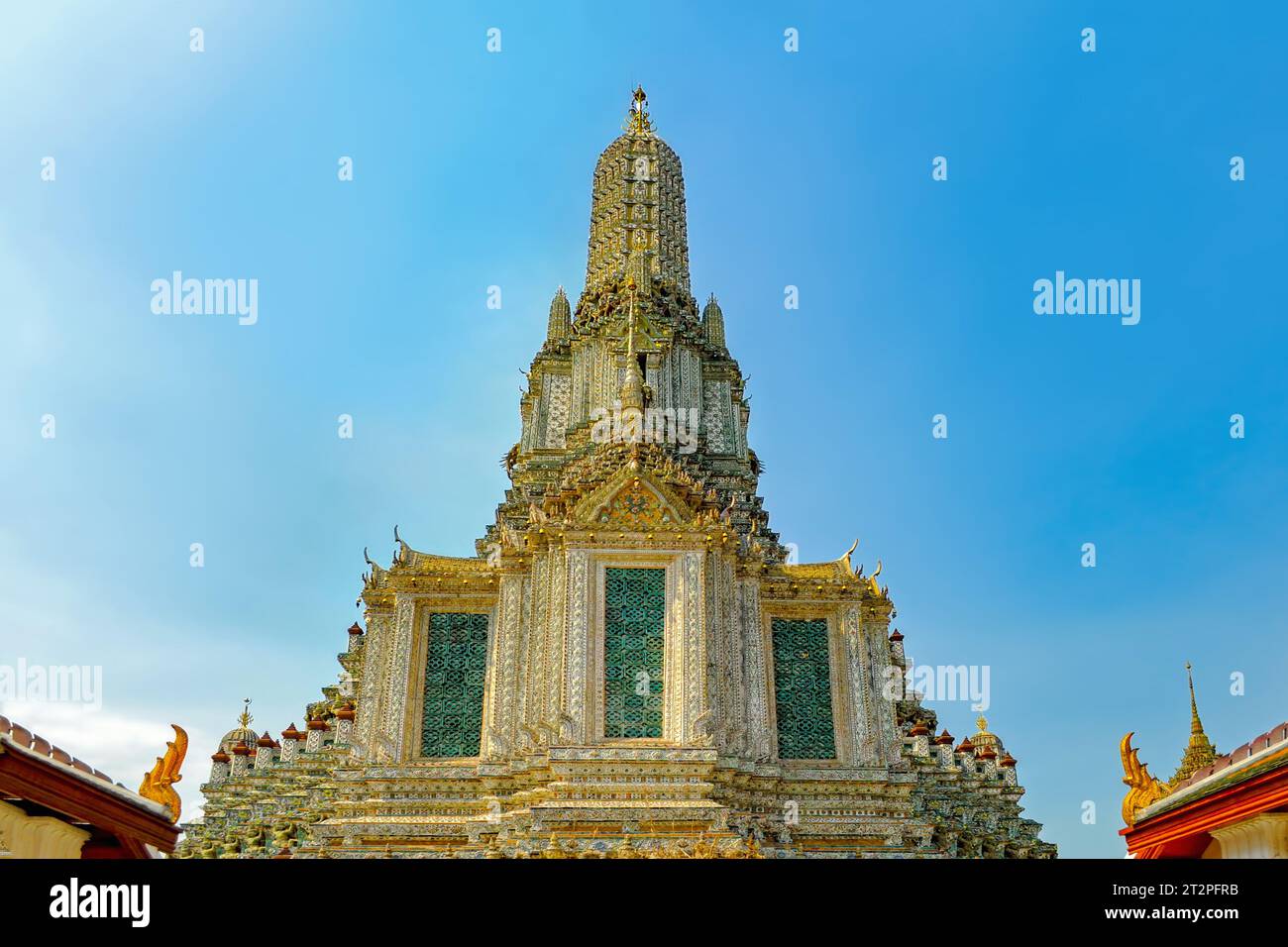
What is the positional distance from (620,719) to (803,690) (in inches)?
194

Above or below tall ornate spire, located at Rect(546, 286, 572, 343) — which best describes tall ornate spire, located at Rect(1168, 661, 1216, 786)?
below

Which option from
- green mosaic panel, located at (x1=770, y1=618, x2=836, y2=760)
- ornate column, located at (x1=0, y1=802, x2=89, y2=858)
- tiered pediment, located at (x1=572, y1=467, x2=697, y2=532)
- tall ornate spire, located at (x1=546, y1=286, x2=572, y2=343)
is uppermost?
tall ornate spire, located at (x1=546, y1=286, x2=572, y2=343)

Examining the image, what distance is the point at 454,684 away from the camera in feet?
81.8

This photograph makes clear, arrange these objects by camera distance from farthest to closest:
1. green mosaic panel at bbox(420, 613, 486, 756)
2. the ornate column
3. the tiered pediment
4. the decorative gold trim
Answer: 1. the tiered pediment
2. green mosaic panel at bbox(420, 613, 486, 756)
3. the decorative gold trim
4. the ornate column

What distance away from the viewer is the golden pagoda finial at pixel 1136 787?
12.9 m

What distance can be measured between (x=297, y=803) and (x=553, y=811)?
29.2 feet

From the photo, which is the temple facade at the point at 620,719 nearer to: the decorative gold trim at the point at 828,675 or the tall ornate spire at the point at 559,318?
the decorative gold trim at the point at 828,675

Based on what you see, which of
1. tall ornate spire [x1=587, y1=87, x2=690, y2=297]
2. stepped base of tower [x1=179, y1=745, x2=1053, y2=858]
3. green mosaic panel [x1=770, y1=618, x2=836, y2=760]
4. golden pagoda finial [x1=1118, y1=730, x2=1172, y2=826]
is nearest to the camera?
golden pagoda finial [x1=1118, y1=730, x2=1172, y2=826]

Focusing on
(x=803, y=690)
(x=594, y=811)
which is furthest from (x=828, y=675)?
(x=594, y=811)

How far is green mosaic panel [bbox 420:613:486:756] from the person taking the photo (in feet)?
79.3

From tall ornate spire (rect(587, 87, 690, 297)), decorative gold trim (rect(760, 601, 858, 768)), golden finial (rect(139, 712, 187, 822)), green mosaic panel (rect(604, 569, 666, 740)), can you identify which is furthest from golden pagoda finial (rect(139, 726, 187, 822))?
tall ornate spire (rect(587, 87, 690, 297))

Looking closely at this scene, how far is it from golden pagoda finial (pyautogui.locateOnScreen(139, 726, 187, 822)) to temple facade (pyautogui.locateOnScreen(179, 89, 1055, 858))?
943cm

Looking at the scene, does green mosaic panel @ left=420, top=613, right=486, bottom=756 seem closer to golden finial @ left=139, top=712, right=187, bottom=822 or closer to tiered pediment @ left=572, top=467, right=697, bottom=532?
tiered pediment @ left=572, top=467, right=697, bottom=532
